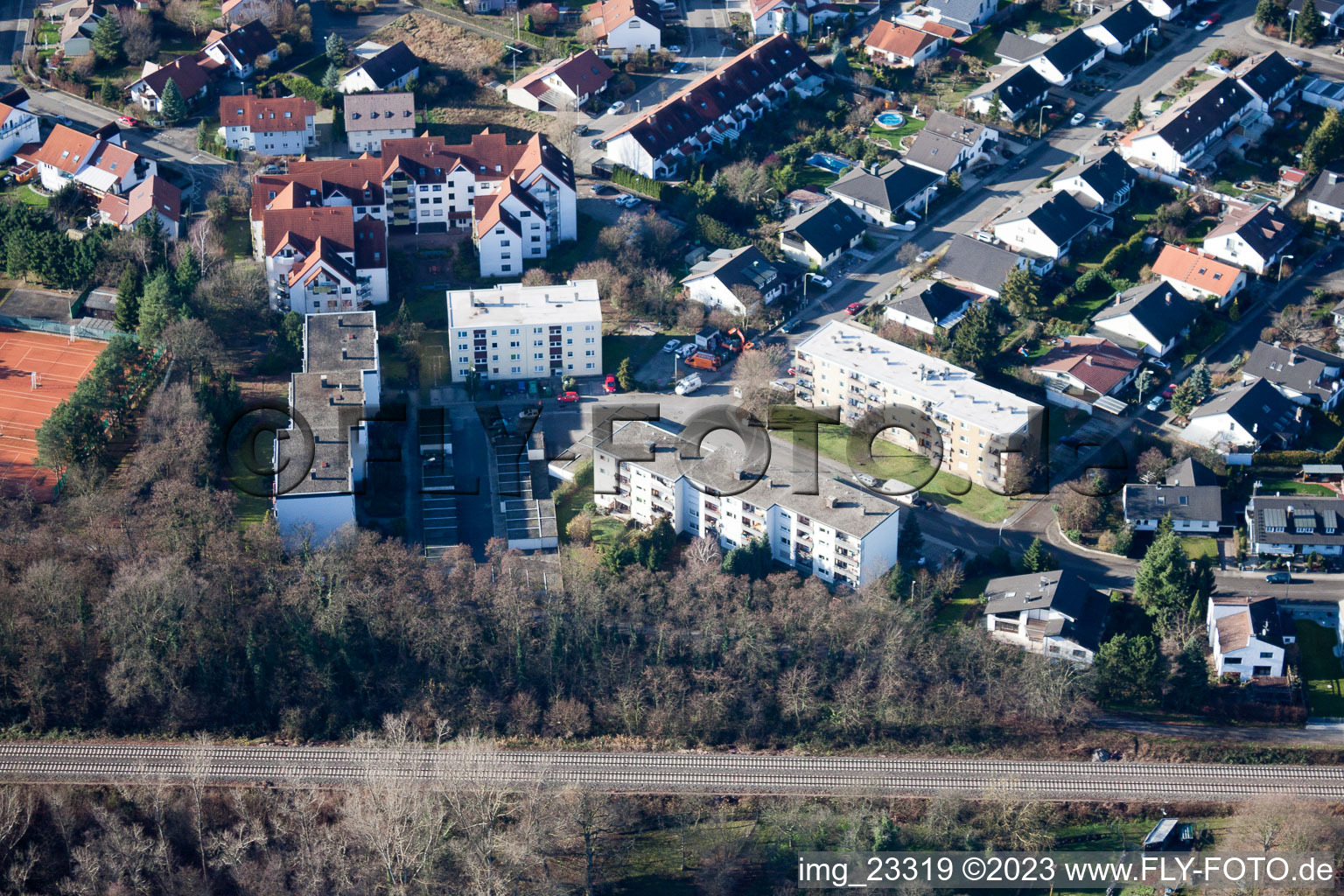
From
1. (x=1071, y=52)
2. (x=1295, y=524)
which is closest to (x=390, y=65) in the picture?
(x=1071, y=52)

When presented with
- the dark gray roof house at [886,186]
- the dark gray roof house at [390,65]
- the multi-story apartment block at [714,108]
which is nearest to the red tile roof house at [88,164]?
the dark gray roof house at [390,65]

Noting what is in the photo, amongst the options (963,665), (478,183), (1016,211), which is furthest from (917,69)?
(963,665)

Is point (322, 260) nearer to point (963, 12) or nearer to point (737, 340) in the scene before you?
point (737, 340)

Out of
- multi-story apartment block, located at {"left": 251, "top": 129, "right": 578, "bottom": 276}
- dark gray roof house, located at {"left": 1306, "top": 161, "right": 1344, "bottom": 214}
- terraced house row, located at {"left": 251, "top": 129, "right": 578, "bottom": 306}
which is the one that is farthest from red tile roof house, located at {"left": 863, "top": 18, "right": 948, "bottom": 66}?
dark gray roof house, located at {"left": 1306, "top": 161, "right": 1344, "bottom": 214}

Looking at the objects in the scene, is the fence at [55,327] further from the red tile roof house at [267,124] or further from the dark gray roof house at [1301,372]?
the dark gray roof house at [1301,372]

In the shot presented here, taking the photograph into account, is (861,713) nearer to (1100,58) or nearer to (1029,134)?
(1029,134)

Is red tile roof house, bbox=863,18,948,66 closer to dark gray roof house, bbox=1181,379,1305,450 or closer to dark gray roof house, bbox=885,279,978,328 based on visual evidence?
dark gray roof house, bbox=885,279,978,328
